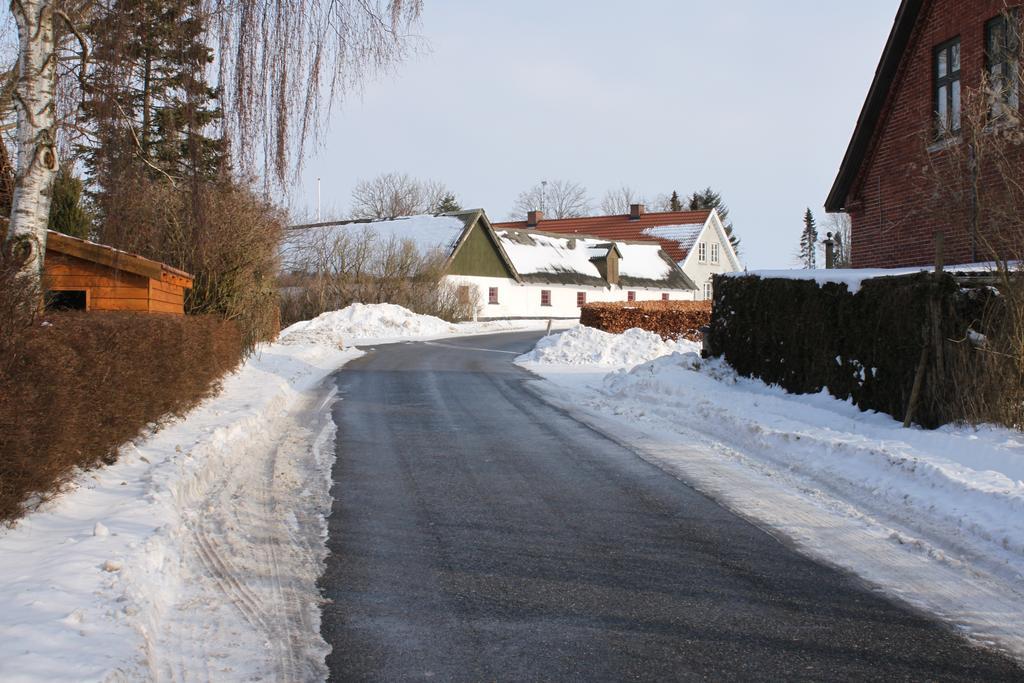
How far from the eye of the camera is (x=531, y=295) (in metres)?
58.2

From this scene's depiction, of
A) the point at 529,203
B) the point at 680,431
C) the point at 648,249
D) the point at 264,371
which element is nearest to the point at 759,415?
the point at 680,431

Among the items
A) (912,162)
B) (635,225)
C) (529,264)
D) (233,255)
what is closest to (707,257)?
(635,225)

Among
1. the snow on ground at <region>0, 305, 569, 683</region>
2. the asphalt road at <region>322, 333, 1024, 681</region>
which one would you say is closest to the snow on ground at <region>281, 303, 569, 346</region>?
the snow on ground at <region>0, 305, 569, 683</region>

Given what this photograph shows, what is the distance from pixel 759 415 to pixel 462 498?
553 centimetres

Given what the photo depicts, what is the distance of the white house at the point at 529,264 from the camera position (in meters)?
53.3

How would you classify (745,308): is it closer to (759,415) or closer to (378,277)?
(759,415)

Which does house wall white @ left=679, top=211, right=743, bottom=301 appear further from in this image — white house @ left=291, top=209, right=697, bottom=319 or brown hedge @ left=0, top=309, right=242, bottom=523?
brown hedge @ left=0, top=309, right=242, bottom=523

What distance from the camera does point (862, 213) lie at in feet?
60.5

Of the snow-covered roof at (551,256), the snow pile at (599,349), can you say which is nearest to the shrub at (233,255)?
the snow pile at (599,349)

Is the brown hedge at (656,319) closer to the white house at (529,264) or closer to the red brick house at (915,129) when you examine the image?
the red brick house at (915,129)

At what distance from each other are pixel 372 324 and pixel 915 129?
93.1 feet

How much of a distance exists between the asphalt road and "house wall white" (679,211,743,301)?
63330mm

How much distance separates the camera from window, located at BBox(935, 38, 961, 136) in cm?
1514

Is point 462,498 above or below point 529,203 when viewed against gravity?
below
